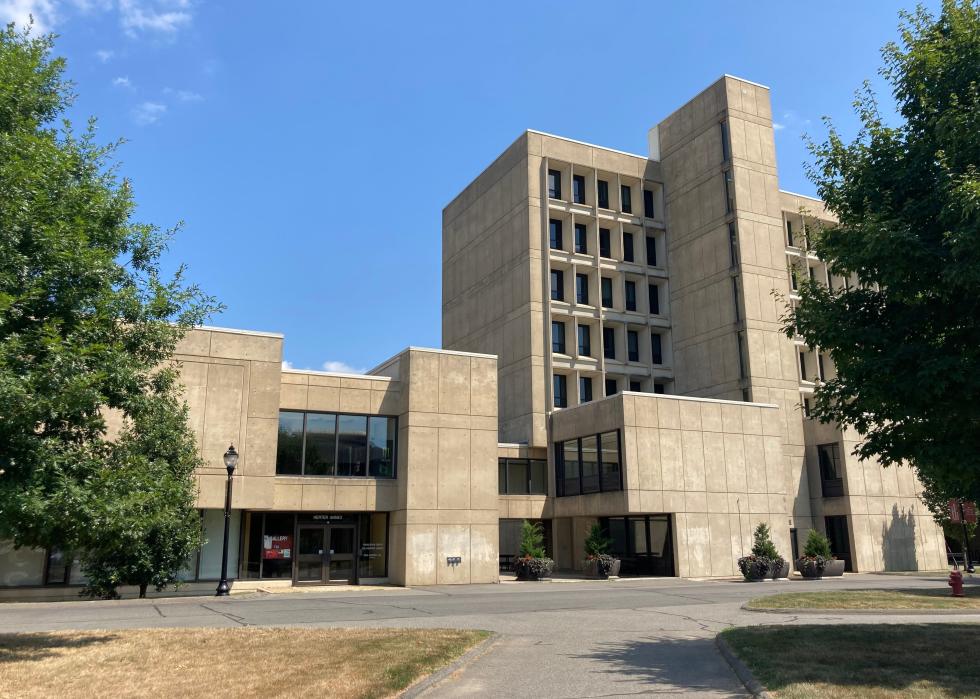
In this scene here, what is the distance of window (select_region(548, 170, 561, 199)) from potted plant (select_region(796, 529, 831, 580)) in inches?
964

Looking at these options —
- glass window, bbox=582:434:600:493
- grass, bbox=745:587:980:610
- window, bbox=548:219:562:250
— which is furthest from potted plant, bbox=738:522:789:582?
window, bbox=548:219:562:250

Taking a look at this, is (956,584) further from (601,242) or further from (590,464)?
(601,242)

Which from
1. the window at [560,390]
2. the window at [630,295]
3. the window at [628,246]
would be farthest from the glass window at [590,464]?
the window at [628,246]

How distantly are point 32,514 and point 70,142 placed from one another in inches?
292

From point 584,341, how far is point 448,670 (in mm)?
37062

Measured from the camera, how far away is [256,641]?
13656mm

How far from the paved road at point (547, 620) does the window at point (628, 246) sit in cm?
2538

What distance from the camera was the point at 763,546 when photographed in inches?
1312

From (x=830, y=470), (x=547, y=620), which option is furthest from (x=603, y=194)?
(x=547, y=620)

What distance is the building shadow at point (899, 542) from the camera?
4050 cm

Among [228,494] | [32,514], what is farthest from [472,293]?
[32,514]

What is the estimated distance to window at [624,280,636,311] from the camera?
1951 inches

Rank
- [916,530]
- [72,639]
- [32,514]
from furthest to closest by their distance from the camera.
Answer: [916,530] < [72,639] < [32,514]

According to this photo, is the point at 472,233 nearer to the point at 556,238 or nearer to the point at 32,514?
the point at 556,238
